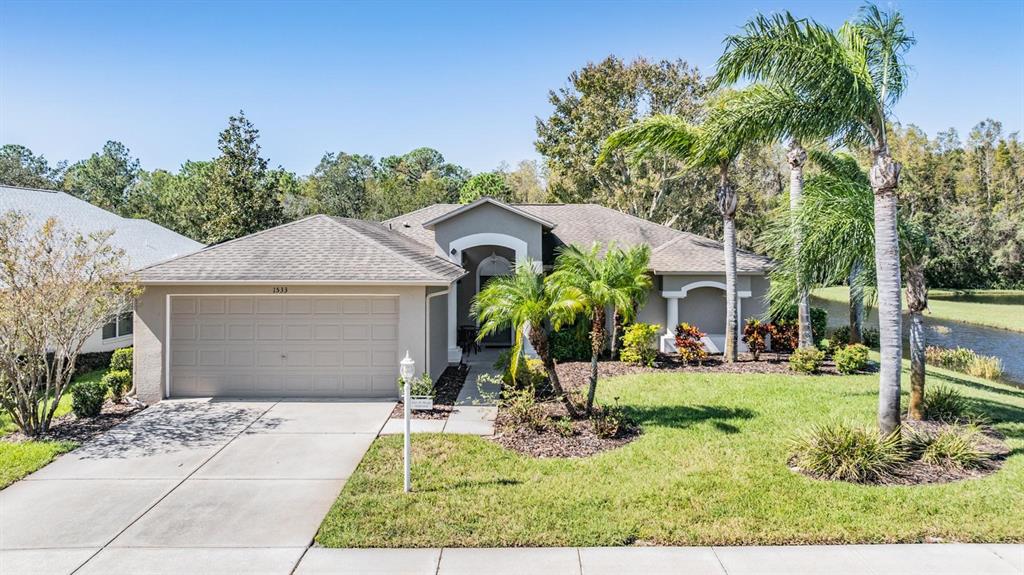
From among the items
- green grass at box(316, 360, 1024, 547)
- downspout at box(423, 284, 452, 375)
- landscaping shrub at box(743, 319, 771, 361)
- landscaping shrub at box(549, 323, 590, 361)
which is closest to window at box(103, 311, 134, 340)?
downspout at box(423, 284, 452, 375)

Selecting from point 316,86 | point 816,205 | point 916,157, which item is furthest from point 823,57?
point 916,157

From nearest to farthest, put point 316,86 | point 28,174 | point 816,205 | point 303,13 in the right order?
1. point 816,205
2. point 303,13
3. point 316,86
4. point 28,174

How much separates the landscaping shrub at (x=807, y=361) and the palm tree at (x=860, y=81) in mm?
6012

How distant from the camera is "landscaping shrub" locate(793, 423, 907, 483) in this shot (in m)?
7.70

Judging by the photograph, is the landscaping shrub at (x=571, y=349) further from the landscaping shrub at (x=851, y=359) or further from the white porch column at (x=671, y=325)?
the landscaping shrub at (x=851, y=359)

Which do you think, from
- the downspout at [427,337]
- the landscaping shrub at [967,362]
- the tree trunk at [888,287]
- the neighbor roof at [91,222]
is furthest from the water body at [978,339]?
the neighbor roof at [91,222]

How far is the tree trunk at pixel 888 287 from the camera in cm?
840

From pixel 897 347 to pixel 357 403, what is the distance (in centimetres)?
1014

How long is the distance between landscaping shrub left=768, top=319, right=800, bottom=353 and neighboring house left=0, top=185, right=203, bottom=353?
65.6 ft

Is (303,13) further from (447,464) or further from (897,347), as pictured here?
(897,347)

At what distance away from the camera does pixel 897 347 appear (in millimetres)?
8445

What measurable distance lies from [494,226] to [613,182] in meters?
17.1

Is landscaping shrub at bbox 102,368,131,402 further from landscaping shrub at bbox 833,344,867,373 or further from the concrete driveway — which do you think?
landscaping shrub at bbox 833,344,867,373

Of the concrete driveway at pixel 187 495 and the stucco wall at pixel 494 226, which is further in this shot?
the stucco wall at pixel 494 226
